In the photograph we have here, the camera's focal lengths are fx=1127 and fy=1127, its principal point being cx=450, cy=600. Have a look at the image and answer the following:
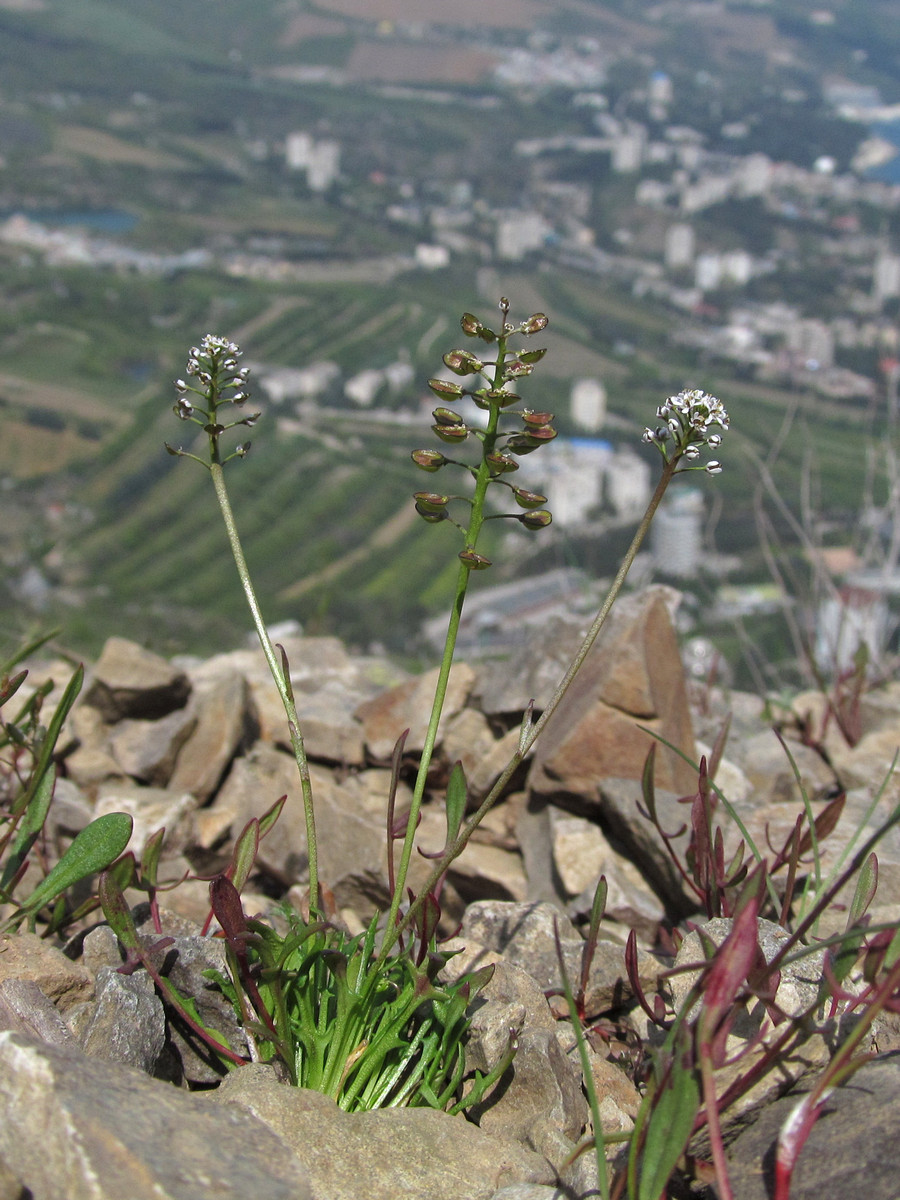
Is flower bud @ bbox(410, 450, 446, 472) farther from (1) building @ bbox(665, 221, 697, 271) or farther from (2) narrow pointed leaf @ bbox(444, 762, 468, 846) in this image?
(1) building @ bbox(665, 221, 697, 271)

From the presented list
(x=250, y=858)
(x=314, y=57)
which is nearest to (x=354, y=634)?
(x=250, y=858)

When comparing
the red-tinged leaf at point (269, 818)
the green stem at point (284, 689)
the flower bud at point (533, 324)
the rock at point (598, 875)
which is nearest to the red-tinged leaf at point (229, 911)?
the green stem at point (284, 689)

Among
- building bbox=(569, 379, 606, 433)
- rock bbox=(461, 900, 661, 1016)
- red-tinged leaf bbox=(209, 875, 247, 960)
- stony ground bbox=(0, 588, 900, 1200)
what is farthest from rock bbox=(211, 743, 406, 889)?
building bbox=(569, 379, 606, 433)

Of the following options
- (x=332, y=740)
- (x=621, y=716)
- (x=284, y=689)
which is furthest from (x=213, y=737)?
(x=284, y=689)

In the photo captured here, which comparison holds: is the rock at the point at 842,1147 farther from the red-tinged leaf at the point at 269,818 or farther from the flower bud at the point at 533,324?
the flower bud at the point at 533,324

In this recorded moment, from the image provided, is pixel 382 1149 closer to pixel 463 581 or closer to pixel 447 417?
pixel 463 581

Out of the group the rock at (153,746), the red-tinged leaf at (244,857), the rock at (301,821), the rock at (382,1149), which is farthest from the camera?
the rock at (153,746)
